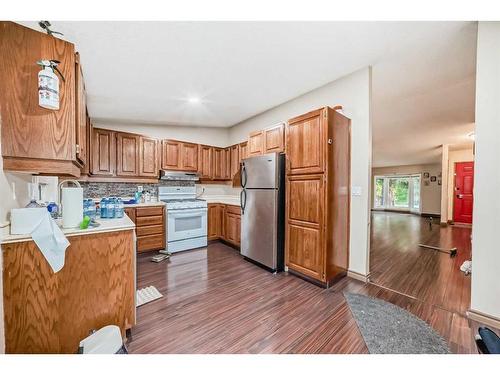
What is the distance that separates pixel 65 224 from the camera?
4.77ft

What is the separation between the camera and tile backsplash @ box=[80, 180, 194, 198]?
148 inches

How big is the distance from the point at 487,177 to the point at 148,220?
4295mm

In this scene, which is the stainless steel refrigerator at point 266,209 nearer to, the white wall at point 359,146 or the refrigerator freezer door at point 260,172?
the refrigerator freezer door at point 260,172

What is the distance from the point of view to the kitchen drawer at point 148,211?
140 inches

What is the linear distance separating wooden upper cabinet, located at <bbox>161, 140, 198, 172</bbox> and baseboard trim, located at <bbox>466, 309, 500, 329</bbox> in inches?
172

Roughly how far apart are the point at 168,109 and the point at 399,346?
4205mm

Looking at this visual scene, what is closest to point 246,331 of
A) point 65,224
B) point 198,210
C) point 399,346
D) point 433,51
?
point 399,346

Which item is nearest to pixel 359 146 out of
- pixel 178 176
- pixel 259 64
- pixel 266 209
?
pixel 266 209

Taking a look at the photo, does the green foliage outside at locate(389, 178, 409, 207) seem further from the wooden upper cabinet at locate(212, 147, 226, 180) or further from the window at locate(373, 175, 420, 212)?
the wooden upper cabinet at locate(212, 147, 226, 180)

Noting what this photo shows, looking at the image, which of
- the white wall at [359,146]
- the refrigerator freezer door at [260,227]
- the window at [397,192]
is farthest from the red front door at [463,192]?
the refrigerator freezer door at [260,227]

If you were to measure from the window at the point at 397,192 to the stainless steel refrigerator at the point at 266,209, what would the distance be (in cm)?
941

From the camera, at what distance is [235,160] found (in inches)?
177

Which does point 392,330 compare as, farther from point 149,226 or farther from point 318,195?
point 149,226
